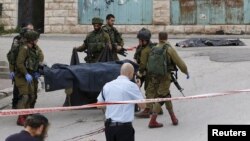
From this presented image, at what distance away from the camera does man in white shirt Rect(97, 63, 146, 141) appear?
A: 23.8ft

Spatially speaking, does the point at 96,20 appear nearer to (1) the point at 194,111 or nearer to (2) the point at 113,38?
(2) the point at 113,38

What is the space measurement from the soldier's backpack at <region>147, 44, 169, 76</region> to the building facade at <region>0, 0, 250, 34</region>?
14.1 meters

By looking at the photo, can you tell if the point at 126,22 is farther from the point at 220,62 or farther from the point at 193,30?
the point at 220,62

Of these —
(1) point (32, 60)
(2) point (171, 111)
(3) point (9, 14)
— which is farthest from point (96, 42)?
(3) point (9, 14)

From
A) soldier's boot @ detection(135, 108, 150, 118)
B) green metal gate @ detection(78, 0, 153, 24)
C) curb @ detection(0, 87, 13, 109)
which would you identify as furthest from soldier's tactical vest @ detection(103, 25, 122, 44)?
green metal gate @ detection(78, 0, 153, 24)

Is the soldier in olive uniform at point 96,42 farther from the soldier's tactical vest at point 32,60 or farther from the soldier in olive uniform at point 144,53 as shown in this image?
the soldier's tactical vest at point 32,60

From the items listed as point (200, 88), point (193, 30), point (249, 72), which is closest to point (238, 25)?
point (193, 30)

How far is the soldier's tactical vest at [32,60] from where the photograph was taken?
1045 centimetres

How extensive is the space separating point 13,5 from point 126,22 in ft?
17.1

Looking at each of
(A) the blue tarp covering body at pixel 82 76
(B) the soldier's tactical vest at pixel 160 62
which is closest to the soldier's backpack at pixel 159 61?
(B) the soldier's tactical vest at pixel 160 62

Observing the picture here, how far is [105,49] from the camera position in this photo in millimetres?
11688

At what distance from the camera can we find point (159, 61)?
9.88 metres

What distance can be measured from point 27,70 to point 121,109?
11.9ft

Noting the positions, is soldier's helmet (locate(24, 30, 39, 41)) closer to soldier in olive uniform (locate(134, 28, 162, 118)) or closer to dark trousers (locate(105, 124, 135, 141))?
soldier in olive uniform (locate(134, 28, 162, 118))
